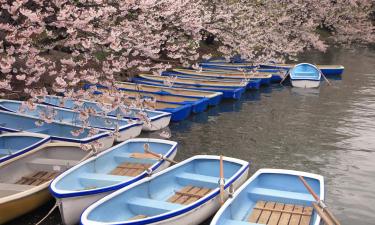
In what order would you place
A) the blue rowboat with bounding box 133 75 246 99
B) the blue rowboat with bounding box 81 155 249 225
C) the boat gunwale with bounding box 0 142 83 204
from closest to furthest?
the blue rowboat with bounding box 81 155 249 225
the boat gunwale with bounding box 0 142 83 204
the blue rowboat with bounding box 133 75 246 99

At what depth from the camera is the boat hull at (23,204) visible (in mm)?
8836

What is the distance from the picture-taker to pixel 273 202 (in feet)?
32.7

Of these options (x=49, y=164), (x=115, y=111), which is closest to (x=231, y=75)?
(x=115, y=111)

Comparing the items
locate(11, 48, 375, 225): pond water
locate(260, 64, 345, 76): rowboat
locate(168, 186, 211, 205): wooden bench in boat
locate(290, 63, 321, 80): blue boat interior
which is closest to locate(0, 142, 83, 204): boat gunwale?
locate(11, 48, 375, 225): pond water

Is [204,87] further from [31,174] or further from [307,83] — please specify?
[31,174]

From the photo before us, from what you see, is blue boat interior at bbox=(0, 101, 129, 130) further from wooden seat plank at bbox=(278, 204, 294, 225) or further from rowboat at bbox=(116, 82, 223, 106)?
wooden seat plank at bbox=(278, 204, 294, 225)

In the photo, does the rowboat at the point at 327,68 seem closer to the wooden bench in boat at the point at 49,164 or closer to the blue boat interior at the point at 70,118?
the blue boat interior at the point at 70,118

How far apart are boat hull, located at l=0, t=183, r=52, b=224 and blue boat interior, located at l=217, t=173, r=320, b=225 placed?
3.91 metres

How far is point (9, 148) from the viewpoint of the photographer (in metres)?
12.7

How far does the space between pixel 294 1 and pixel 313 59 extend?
A: 556 cm

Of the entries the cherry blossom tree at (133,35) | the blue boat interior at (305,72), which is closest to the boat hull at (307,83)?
the blue boat interior at (305,72)

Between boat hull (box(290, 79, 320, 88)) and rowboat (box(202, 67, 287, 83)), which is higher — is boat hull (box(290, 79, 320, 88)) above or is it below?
below

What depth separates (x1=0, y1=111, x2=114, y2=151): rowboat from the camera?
12545mm

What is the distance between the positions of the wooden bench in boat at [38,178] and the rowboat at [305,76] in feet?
57.5
